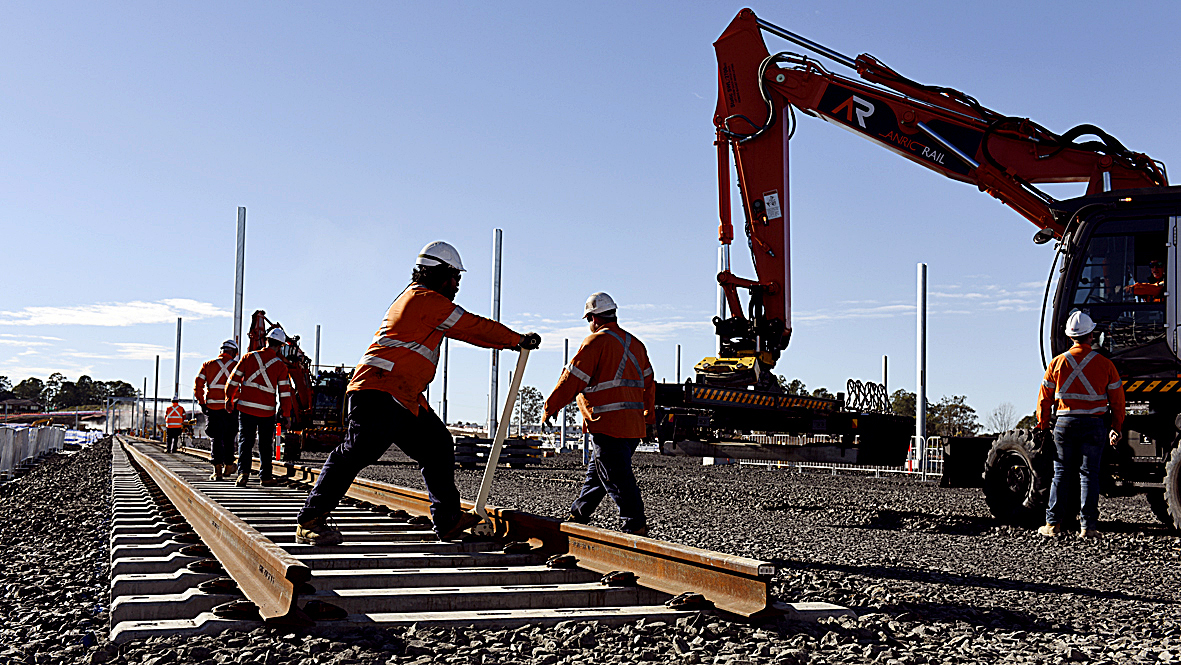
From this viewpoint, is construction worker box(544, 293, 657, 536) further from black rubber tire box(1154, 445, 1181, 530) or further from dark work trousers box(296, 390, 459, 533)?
black rubber tire box(1154, 445, 1181, 530)

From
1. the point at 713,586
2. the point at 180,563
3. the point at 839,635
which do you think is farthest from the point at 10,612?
the point at 839,635

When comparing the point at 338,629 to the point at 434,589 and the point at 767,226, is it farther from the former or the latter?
the point at 767,226

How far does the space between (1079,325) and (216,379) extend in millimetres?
10477

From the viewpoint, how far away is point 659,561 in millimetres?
4785

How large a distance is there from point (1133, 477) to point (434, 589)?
782cm

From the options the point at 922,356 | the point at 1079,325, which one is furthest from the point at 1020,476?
the point at 922,356

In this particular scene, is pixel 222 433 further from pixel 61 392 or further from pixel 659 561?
pixel 61 392

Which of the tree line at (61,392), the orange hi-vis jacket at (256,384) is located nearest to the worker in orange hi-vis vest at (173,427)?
the orange hi-vis jacket at (256,384)

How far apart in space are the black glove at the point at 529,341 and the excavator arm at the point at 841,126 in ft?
27.8

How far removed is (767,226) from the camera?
15.0 m

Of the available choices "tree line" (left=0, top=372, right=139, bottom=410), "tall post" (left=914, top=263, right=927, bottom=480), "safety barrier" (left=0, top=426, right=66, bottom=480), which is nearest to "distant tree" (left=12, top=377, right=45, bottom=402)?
"tree line" (left=0, top=372, right=139, bottom=410)

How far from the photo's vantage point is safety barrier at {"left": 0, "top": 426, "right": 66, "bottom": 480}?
2072 centimetres

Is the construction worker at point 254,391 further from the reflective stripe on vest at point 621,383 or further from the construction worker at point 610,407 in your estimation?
the reflective stripe on vest at point 621,383

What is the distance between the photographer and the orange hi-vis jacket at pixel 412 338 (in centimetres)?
563
